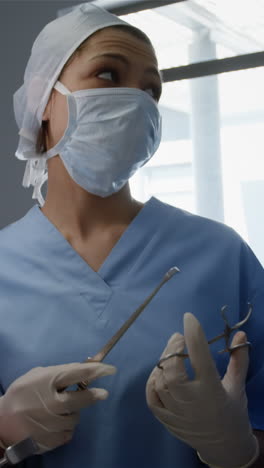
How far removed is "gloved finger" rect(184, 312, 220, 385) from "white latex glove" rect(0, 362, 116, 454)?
0.11 m

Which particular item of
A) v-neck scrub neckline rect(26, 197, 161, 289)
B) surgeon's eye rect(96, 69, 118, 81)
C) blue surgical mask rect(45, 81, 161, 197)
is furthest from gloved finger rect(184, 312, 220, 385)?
surgeon's eye rect(96, 69, 118, 81)

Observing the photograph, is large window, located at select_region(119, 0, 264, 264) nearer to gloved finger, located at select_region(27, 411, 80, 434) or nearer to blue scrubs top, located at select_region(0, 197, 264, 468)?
blue scrubs top, located at select_region(0, 197, 264, 468)

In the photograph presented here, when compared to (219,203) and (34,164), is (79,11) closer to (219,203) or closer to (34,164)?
(34,164)

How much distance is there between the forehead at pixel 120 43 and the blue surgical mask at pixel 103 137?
2.7 inches

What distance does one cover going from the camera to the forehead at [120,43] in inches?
48.1

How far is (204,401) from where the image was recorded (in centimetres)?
93

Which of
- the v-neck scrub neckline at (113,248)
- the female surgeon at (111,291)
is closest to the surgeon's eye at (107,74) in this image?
the female surgeon at (111,291)

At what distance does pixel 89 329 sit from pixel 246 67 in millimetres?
2370

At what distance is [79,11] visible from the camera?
4.46ft

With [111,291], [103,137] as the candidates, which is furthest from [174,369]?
[103,137]

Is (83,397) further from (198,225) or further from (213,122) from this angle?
(213,122)

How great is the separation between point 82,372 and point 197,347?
163mm

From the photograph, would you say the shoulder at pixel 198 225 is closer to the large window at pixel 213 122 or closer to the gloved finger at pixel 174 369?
the gloved finger at pixel 174 369

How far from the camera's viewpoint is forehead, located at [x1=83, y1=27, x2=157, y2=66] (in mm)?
1223
